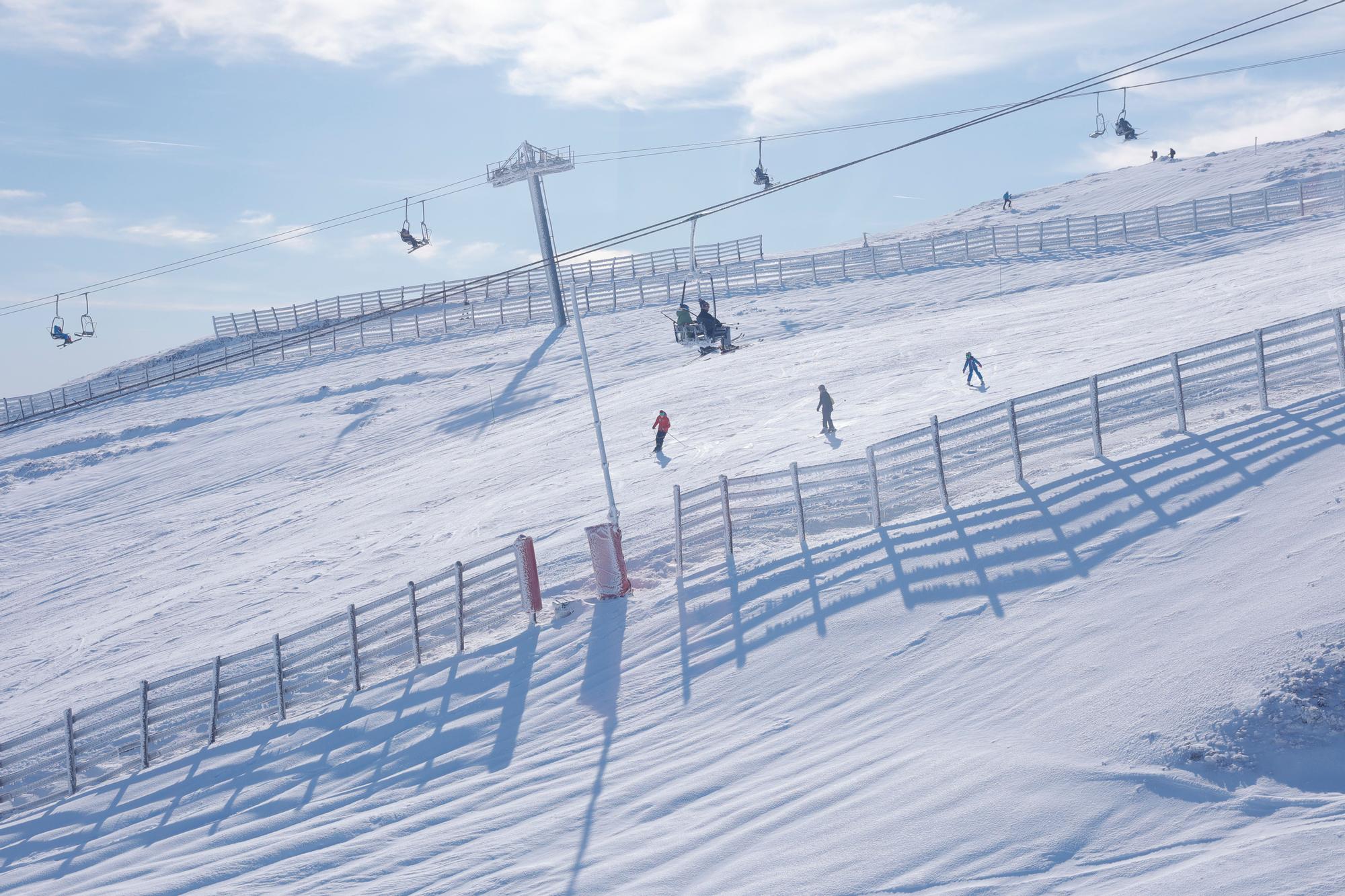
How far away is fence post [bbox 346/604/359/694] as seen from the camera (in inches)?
672

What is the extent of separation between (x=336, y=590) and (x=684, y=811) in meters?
14.7

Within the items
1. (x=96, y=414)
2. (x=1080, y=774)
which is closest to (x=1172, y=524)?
(x=1080, y=774)

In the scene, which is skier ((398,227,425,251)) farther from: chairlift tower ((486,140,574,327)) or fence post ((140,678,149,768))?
fence post ((140,678,149,768))

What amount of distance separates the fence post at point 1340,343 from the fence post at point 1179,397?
2.42 m

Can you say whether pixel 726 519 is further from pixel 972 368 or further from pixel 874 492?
pixel 972 368

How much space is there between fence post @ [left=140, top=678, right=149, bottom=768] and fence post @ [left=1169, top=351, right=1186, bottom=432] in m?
16.2

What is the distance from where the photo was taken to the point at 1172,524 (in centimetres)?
1351

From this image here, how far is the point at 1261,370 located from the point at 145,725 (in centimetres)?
1794

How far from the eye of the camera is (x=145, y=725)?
17.5 m

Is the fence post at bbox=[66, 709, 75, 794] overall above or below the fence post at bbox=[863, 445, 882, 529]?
below

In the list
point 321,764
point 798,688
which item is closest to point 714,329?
point 321,764

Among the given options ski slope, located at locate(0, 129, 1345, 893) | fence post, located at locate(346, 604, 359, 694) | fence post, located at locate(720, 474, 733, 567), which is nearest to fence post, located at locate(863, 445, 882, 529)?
ski slope, located at locate(0, 129, 1345, 893)

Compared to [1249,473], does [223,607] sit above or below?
below

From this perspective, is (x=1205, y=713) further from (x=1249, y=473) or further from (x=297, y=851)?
(x=297, y=851)
